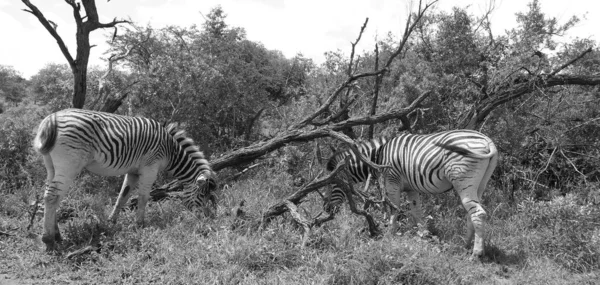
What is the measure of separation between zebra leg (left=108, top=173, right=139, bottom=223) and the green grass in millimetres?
140

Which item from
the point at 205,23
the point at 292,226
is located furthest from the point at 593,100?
the point at 205,23

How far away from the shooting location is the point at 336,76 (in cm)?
1101

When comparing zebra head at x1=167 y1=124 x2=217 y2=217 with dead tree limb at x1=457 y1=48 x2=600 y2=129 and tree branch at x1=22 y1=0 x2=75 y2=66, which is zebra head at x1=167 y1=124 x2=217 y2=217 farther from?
dead tree limb at x1=457 y1=48 x2=600 y2=129

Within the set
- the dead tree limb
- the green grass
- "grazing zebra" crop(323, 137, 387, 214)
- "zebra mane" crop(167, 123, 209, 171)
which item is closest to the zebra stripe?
"grazing zebra" crop(323, 137, 387, 214)

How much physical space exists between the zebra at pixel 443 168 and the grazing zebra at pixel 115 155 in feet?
9.07

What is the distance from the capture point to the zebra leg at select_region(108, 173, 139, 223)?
20.4 feet

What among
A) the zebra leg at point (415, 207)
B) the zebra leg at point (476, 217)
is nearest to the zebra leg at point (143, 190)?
the zebra leg at point (415, 207)

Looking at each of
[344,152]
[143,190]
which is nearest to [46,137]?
[143,190]

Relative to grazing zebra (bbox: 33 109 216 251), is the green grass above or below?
below

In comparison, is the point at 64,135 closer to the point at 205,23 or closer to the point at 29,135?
the point at 29,135

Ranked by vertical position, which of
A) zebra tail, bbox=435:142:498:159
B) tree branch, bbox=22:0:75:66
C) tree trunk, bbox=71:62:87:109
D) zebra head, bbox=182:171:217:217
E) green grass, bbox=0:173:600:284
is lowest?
green grass, bbox=0:173:600:284

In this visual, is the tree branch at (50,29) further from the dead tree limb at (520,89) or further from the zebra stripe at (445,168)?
the dead tree limb at (520,89)

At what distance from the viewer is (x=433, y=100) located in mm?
8789

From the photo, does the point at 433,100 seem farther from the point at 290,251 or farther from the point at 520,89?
the point at 290,251
